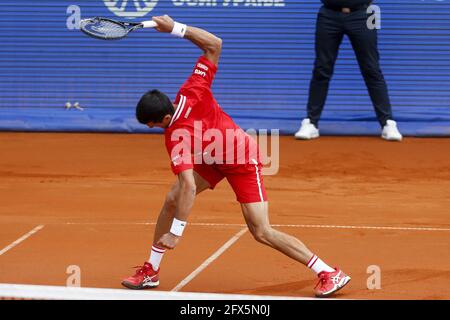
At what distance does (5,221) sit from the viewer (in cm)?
1150

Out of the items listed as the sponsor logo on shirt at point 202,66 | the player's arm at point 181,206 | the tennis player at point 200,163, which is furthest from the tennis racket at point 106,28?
the player's arm at point 181,206

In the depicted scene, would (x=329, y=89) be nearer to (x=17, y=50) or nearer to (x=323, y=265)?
(x=17, y=50)

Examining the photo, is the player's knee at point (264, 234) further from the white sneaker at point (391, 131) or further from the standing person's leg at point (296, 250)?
the white sneaker at point (391, 131)

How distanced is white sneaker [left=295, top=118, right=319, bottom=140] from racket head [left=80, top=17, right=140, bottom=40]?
7.07m

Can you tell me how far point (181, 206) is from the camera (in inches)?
332

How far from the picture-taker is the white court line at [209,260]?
29.8ft

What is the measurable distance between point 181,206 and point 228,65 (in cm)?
812

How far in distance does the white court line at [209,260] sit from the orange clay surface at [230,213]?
0.19 ft

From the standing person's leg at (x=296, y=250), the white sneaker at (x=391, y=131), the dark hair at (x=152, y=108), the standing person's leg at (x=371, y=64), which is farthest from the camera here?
the white sneaker at (x=391, y=131)

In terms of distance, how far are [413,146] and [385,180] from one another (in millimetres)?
1970

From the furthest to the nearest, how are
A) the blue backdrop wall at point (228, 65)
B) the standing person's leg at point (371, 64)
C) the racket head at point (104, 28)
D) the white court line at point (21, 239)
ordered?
the blue backdrop wall at point (228, 65), the standing person's leg at point (371, 64), the white court line at point (21, 239), the racket head at point (104, 28)

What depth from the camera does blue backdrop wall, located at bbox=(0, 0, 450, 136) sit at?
16.1 metres

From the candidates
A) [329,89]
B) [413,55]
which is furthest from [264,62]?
[413,55]

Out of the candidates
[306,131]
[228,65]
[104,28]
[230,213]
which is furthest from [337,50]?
[104,28]
